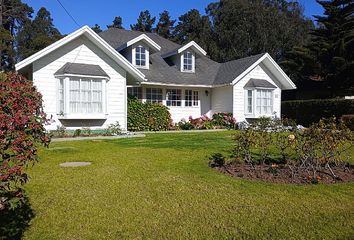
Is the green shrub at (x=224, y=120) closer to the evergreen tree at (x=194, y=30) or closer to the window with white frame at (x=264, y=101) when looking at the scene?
the window with white frame at (x=264, y=101)

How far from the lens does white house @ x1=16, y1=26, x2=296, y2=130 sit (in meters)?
15.5

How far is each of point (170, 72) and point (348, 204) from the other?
1840 centimetres

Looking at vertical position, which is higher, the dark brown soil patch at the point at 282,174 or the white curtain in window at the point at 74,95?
the white curtain in window at the point at 74,95

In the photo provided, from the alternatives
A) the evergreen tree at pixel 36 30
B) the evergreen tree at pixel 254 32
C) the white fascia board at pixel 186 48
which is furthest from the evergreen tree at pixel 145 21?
the white fascia board at pixel 186 48

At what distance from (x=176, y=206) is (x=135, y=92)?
1634 cm

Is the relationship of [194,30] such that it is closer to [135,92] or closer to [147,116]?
[135,92]

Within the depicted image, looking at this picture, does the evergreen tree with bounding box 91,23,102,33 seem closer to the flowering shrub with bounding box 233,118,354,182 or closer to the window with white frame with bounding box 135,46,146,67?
the window with white frame with bounding box 135,46,146,67

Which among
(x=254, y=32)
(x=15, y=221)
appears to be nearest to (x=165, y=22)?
(x=254, y=32)

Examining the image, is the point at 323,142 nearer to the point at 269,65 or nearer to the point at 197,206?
the point at 197,206

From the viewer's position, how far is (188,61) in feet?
77.9

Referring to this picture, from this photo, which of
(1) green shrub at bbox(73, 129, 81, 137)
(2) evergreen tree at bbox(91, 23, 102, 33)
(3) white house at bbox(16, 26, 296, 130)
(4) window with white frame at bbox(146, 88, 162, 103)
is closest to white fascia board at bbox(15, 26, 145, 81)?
(3) white house at bbox(16, 26, 296, 130)

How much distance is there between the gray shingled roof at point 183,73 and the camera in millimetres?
21484

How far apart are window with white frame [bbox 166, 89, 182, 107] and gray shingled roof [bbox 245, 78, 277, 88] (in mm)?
4732

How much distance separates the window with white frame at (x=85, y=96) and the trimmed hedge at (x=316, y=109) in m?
16.1
